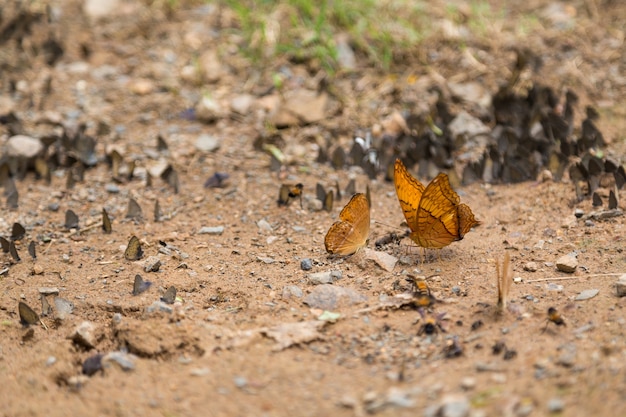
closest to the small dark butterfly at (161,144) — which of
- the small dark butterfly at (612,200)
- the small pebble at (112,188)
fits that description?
the small pebble at (112,188)

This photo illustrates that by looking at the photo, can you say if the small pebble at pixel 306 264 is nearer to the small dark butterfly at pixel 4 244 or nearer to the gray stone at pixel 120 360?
the gray stone at pixel 120 360

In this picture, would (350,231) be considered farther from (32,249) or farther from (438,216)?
(32,249)

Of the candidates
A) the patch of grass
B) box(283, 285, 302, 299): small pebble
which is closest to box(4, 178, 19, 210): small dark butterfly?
box(283, 285, 302, 299): small pebble

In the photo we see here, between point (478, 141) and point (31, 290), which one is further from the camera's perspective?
point (478, 141)

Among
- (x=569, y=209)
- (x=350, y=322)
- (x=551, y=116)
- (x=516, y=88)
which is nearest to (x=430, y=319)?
(x=350, y=322)

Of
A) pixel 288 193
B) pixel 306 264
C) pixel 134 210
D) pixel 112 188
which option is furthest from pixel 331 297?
pixel 112 188

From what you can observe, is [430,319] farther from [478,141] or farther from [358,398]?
[478,141]

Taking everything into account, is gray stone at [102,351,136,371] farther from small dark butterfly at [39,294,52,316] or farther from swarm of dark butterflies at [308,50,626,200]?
swarm of dark butterflies at [308,50,626,200]
